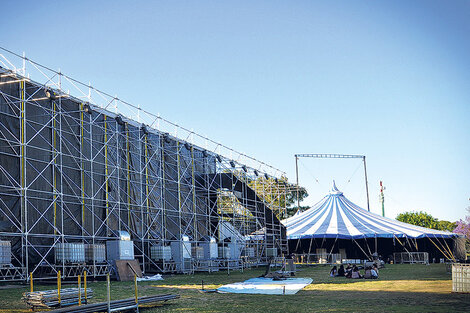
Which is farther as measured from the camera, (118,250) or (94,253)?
(118,250)

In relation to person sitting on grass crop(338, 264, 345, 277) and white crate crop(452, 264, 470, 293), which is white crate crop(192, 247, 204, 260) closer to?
person sitting on grass crop(338, 264, 345, 277)

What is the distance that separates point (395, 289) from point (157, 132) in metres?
14.2

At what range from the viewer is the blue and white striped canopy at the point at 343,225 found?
111 feet

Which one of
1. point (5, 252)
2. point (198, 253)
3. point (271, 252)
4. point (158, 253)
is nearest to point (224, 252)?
point (198, 253)

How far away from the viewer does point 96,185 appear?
2147cm

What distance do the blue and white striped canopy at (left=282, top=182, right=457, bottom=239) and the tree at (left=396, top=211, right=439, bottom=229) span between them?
28.8m

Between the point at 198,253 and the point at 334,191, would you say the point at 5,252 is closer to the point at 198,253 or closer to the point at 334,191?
the point at 198,253

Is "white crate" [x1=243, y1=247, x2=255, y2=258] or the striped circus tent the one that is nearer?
"white crate" [x1=243, y1=247, x2=255, y2=258]

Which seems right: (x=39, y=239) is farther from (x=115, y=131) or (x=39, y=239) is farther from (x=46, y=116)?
(x=115, y=131)

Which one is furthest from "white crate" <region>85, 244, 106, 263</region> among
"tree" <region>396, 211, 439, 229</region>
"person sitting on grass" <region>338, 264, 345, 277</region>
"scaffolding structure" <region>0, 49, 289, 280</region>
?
"tree" <region>396, 211, 439, 229</region>

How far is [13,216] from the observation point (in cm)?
1719

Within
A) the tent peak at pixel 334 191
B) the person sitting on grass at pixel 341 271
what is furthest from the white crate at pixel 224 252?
the tent peak at pixel 334 191

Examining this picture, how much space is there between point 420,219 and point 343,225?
33238 mm

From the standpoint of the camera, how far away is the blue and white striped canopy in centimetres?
3381
